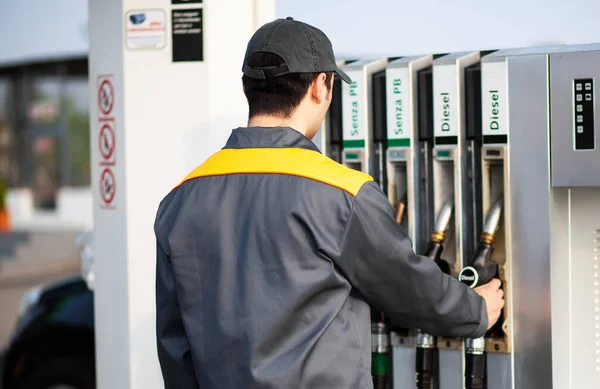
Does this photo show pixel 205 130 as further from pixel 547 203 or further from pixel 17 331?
pixel 17 331

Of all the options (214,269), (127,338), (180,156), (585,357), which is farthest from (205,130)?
(585,357)

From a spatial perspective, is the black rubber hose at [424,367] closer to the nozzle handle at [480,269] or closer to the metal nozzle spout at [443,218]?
the nozzle handle at [480,269]

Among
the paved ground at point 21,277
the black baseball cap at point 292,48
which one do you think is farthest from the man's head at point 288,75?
the paved ground at point 21,277

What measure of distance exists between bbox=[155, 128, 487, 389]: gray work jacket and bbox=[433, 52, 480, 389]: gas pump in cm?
46

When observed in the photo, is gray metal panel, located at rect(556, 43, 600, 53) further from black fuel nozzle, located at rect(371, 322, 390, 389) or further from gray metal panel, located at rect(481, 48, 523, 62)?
black fuel nozzle, located at rect(371, 322, 390, 389)

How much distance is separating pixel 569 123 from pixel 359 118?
0.71m

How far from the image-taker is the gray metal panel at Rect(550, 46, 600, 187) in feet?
8.76

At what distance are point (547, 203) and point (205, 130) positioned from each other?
141 centimetres

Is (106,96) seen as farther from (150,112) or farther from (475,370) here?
(475,370)

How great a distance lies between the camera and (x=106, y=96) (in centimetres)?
365

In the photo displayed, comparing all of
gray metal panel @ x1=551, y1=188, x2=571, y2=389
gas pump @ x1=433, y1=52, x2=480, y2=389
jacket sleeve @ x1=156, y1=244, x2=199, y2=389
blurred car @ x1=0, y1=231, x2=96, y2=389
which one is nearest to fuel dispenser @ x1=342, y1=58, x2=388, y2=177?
gas pump @ x1=433, y1=52, x2=480, y2=389

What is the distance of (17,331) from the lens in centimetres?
604

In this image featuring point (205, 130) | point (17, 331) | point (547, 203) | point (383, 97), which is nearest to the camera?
point (547, 203)

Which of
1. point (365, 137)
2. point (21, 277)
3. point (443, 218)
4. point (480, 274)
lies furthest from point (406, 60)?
point (21, 277)
